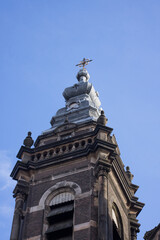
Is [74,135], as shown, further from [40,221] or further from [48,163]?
[40,221]

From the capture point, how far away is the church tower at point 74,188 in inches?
1136

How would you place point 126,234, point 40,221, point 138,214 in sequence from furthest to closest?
1. point 138,214
2. point 126,234
3. point 40,221

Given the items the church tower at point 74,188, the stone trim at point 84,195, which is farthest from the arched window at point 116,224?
the stone trim at point 84,195

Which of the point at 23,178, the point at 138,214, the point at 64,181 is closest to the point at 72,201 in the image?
the point at 64,181

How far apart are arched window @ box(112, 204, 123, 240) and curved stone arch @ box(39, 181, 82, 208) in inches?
83.1

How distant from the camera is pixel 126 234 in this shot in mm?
31594

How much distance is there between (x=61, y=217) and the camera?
29719mm

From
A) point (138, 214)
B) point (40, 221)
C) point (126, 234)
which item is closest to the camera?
point (40, 221)

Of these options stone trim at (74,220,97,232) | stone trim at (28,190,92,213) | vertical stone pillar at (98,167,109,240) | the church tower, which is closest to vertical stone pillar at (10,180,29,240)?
the church tower

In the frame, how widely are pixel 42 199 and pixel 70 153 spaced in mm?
2904

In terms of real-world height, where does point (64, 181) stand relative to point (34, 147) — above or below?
below

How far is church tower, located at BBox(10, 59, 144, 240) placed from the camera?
28844 millimetres

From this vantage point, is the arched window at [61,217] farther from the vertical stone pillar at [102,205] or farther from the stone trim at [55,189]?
the vertical stone pillar at [102,205]

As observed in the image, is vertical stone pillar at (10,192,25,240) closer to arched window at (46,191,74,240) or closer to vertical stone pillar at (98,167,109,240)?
arched window at (46,191,74,240)
